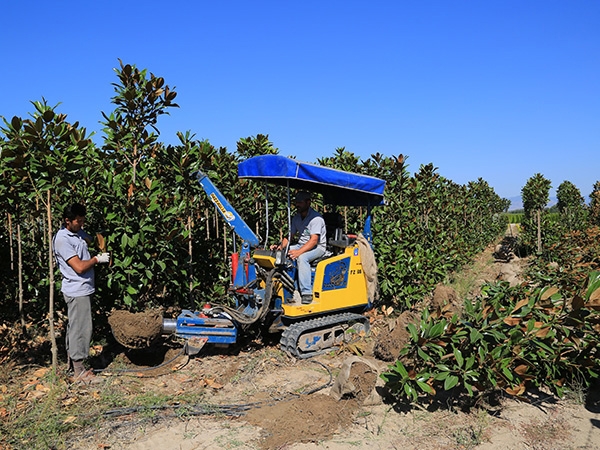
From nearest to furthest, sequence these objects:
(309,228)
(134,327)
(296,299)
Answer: (134,327)
(296,299)
(309,228)

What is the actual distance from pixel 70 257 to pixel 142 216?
101 centimetres

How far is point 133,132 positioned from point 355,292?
4026 mm

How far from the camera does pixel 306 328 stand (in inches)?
242

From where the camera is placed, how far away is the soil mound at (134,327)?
5.34 m

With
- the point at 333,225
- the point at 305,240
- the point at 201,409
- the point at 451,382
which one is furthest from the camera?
the point at 333,225

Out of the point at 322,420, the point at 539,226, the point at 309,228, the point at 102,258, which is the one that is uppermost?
the point at 309,228

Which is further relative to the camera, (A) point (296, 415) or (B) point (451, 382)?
(A) point (296, 415)

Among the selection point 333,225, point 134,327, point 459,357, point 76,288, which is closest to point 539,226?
point 333,225

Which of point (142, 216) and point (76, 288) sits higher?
point (142, 216)

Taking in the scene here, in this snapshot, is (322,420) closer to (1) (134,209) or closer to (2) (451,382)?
(2) (451,382)

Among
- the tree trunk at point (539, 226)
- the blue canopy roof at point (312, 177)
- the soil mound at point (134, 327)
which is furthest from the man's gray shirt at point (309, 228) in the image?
the tree trunk at point (539, 226)

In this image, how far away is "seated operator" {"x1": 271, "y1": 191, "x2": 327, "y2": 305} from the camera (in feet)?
20.9

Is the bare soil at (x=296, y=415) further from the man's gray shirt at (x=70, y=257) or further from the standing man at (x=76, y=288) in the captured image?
the man's gray shirt at (x=70, y=257)

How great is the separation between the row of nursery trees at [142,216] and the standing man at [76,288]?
0.18 meters
